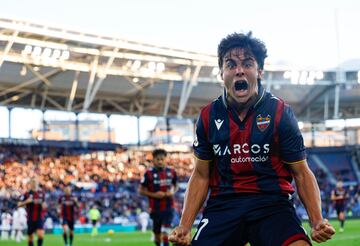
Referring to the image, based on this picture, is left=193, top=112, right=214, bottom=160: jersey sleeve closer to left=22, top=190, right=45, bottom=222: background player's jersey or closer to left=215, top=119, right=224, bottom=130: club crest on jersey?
left=215, top=119, right=224, bottom=130: club crest on jersey

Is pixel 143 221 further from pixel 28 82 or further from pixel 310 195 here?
pixel 310 195

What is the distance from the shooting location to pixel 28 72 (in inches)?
1588

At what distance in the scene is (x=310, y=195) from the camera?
15.5ft

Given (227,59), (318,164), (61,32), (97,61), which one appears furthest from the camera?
(318,164)

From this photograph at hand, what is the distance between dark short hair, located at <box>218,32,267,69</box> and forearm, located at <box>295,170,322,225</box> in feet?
3.01

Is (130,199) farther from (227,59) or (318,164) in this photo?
(227,59)

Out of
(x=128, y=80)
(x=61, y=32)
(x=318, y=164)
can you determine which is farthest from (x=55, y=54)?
(x=318, y=164)

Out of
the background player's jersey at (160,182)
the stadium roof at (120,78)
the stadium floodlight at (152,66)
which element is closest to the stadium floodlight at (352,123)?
the stadium roof at (120,78)

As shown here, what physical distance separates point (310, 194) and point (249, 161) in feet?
1.65

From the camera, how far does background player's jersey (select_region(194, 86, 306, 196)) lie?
4.77 meters

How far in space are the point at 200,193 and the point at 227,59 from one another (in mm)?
1069

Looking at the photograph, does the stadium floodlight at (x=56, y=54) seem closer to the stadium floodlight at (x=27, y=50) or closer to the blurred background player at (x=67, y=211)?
the stadium floodlight at (x=27, y=50)

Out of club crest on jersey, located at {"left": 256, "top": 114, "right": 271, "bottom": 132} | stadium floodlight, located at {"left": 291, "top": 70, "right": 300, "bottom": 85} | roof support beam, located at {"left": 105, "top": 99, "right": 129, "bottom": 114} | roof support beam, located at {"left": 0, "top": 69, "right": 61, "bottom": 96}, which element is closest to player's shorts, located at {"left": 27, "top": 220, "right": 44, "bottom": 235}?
club crest on jersey, located at {"left": 256, "top": 114, "right": 271, "bottom": 132}

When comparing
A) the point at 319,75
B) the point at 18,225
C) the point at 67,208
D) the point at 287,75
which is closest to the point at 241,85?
the point at 67,208
